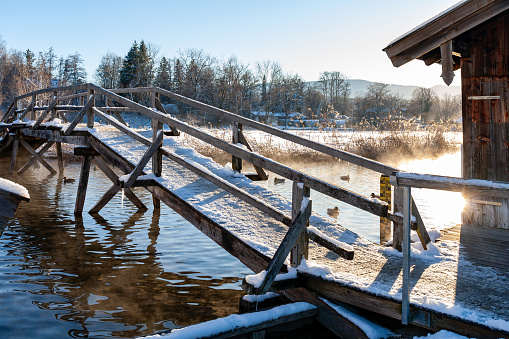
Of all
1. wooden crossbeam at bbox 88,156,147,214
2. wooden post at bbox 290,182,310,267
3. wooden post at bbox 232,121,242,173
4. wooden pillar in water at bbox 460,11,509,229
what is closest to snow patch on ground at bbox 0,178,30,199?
wooden post at bbox 290,182,310,267

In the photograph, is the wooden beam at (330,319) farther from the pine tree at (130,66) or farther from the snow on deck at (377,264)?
the pine tree at (130,66)

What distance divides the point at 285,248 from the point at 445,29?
4432 mm

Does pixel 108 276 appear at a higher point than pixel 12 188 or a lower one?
lower

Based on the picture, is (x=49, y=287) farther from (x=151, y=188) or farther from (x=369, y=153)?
(x=369, y=153)

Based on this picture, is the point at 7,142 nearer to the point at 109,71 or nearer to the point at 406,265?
the point at 406,265

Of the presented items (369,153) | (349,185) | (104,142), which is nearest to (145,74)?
(369,153)

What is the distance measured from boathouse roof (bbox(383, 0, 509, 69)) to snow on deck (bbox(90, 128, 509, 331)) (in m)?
2.90

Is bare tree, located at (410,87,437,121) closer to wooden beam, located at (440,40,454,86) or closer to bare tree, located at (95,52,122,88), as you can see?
bare tree, located at (95,52,122,88)

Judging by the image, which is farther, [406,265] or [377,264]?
[377,264]

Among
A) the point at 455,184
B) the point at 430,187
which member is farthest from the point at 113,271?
the point at 455,184

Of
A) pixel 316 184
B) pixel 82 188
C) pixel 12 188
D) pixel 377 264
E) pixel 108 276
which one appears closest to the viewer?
pixel 12 188

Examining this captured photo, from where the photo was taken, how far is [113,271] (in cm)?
808

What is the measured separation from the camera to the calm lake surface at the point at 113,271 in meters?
6.02

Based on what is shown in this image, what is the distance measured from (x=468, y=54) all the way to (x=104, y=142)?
7014 millimetres
